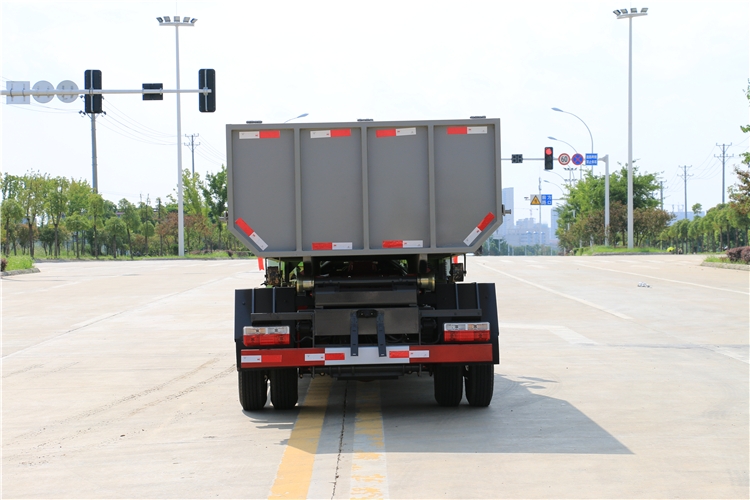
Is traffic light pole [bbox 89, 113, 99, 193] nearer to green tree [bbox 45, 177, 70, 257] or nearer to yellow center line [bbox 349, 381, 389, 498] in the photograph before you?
green tree [bbox 45, 177, 70, 257]

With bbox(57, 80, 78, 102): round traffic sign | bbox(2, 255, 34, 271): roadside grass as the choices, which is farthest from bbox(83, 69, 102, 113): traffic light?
bbox(2, 255, 34, 271): roadside grass

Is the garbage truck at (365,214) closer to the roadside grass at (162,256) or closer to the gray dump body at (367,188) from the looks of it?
the gray dump body at (367,188)

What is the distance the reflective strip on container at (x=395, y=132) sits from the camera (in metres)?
7.92

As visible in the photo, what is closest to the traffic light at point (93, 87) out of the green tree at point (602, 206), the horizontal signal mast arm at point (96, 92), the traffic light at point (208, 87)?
the horizontal signal mast arm at point (96, 92)

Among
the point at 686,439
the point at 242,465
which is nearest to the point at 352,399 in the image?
the point at 242,465

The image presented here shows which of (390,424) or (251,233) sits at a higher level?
(251,233)

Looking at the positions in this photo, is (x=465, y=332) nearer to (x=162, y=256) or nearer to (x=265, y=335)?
(x=265, y=335)

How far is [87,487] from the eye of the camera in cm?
587

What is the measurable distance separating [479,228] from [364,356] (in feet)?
5.14

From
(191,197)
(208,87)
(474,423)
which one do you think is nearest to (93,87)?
(208,87)

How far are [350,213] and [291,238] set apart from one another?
585 millimetres

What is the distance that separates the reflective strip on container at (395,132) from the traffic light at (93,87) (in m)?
22.2

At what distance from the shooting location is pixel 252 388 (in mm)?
8336

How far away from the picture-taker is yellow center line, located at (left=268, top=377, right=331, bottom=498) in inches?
224
